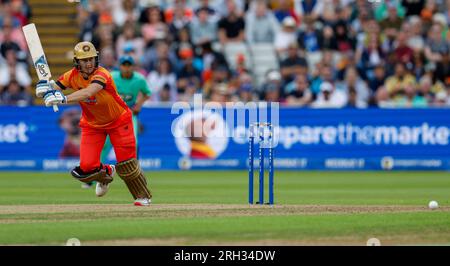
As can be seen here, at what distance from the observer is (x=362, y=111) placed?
26000 millimetres

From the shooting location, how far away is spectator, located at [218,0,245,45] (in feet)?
95.2

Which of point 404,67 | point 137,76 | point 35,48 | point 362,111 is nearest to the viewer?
point 35,48

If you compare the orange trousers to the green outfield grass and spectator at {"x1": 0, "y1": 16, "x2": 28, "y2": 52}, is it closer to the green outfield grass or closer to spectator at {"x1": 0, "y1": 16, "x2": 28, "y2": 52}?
the green outfield grass

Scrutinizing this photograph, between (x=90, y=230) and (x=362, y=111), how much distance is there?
13.9 meters

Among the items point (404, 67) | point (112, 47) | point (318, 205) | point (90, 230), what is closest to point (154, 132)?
point (112, 47)

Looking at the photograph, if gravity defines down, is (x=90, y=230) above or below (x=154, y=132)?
below

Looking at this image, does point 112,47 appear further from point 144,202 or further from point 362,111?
point 144,202

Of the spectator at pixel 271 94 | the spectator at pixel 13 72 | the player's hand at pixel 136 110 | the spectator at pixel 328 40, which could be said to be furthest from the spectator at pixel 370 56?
the player's hand at pixel 136 110

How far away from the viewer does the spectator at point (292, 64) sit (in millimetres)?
27859

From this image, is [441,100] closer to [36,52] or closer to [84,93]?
[36,52]

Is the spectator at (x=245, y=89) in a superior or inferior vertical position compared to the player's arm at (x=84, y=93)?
superior

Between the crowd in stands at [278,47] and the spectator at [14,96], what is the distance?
1.2 inches

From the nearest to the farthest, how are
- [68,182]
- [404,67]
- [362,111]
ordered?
[68,182]
[362,111]
[404,67]

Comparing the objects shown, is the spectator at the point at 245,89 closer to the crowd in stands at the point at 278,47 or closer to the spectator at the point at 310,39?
the crowd in stands at the point at 278,47
